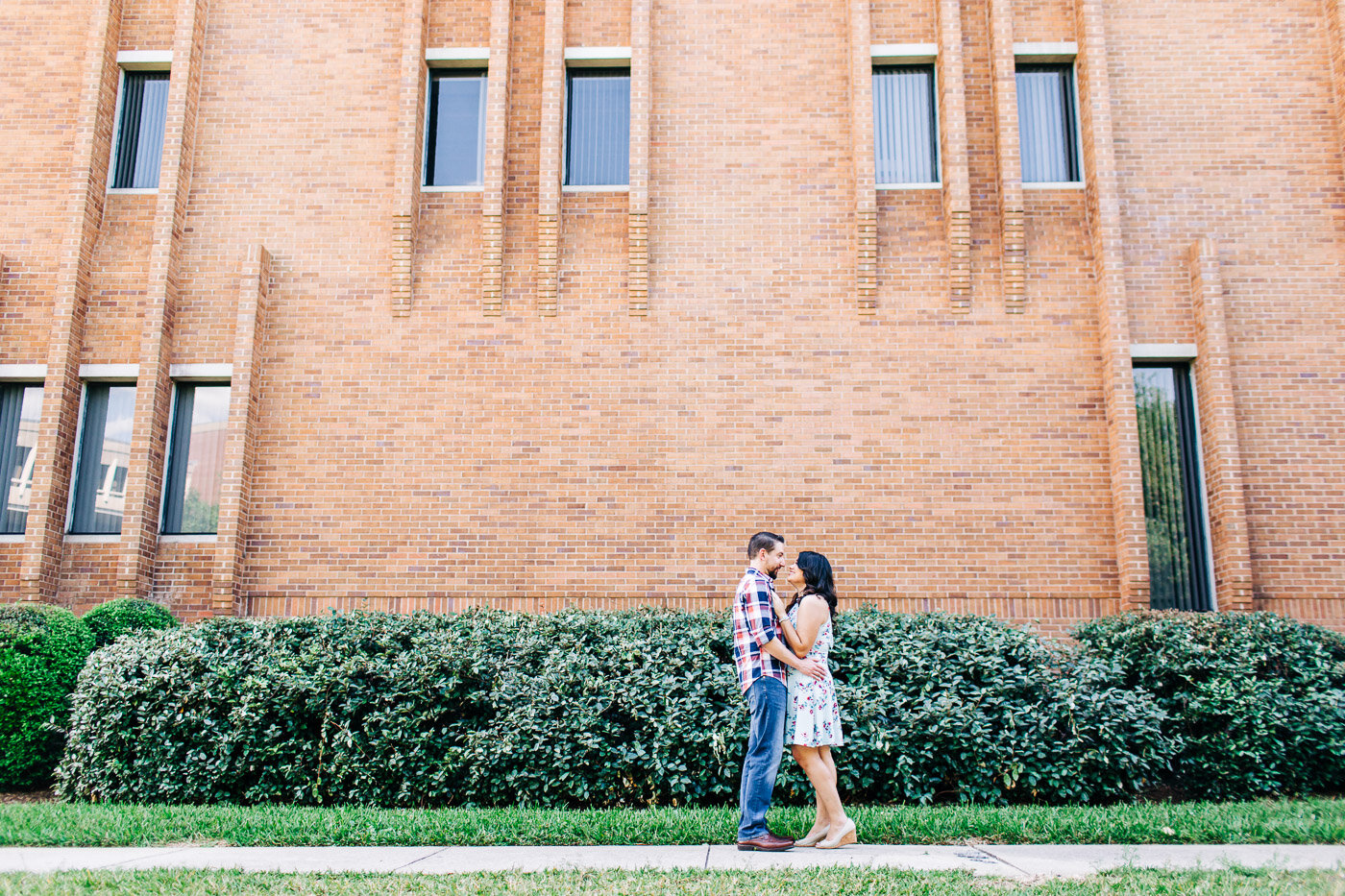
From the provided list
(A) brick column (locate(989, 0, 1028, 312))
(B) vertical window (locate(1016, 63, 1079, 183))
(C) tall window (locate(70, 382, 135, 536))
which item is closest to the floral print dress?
(A) brick column (locate(989, 0, 1028, 312))

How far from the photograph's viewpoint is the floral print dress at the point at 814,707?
22.1 ft

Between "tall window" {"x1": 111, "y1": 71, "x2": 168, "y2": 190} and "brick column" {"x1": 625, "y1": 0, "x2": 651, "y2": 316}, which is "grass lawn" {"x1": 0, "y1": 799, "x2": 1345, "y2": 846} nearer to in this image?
"brick column" {"x1": 625, "y1": 0, "x2": 651, "y2": 316}

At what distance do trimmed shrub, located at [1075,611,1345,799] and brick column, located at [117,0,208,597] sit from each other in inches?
445

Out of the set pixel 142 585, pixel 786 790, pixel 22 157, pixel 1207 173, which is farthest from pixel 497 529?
pixel 1207 173

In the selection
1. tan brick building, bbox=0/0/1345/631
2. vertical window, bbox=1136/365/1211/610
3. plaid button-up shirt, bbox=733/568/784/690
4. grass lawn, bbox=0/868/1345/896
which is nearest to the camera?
grass lawn, bbox=0/868/1345/896

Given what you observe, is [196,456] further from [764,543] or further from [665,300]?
[764,543]

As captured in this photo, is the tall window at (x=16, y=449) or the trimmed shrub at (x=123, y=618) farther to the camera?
the tall window at (x=16, y=449)

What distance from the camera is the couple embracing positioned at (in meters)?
6.53

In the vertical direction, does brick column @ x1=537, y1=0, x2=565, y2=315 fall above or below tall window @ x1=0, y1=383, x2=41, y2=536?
above

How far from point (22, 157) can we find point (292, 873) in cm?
1208

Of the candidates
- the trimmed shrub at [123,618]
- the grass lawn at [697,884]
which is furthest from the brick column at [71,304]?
the grass lawn at [697,884]

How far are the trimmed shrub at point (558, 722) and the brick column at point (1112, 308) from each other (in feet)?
9.78

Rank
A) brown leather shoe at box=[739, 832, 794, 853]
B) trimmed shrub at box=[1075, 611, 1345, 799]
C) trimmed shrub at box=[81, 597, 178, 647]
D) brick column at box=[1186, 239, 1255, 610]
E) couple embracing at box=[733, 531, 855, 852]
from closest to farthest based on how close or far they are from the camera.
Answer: brown leather shoe at box=[739, 832, 794, 853]
couple embracing at box=[733, 531, 855, 852]
trimmed shrub at box=[1075, 611, 1345, 799]
trimmed shrub at box=[81, 597, 178, 647]
brick column at box=[1186, 239, 1255, 610]

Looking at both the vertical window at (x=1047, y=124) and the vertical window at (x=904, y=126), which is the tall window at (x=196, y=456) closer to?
the vertical window at (x=904, y=126)
